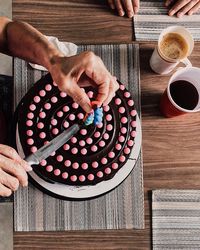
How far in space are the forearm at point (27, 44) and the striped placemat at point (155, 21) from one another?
25 cm

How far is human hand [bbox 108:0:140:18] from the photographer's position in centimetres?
97

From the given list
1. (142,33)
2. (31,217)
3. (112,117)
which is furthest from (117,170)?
(142,33)

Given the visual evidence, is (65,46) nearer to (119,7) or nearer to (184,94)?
(119,7)

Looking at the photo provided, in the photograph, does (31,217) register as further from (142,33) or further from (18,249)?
(142,33)

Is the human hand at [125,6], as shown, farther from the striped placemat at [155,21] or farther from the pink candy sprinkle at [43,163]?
the pink candy sprinkle at [43,163]

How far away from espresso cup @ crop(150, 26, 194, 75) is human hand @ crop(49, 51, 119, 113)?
164mm

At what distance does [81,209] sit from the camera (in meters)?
0.91

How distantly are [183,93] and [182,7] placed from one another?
0.22m

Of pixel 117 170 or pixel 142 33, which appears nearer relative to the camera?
pixel 117 170

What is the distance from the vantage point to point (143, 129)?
94 cm

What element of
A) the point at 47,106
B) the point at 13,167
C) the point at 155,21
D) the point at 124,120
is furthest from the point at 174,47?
the point at 13,167

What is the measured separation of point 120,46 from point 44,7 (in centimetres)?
20

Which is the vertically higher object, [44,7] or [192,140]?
[44,7]

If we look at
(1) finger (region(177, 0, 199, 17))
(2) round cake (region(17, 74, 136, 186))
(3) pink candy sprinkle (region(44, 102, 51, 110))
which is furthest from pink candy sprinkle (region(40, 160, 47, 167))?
(1) finger (region(177, 0, 199, 17))
